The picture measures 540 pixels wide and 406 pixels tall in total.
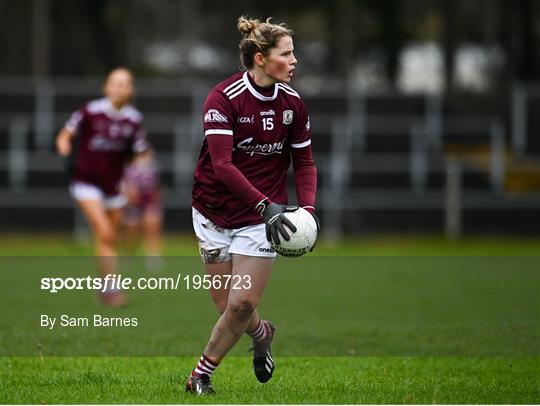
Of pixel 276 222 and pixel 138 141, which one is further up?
pixel 276 222

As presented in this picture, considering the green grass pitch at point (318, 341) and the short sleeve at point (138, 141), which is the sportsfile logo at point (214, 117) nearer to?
the green grass pitch at point (318, 341)

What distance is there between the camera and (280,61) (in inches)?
293

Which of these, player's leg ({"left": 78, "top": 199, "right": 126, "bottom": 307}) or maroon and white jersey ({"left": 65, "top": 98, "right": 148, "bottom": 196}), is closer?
player's leg ({"left": 78, "top": 199, "right": 126, "bottom": 307})

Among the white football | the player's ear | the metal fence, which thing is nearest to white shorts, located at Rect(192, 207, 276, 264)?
the white football

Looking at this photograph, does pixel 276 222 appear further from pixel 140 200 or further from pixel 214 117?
pixel 140 200

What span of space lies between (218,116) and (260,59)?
1.53 feet

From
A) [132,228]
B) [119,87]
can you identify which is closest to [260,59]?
[119,87]

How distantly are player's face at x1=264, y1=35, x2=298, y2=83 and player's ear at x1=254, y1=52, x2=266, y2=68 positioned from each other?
0.02m

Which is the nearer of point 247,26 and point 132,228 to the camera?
point 247,26

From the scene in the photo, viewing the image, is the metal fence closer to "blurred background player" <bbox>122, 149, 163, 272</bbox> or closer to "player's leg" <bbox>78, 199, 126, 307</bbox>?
"blurred background player" <bbox>122, 149, 163, 272</bbox>

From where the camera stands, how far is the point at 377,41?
2702 centimetres

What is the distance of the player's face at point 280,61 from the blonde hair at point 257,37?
0.03 metres

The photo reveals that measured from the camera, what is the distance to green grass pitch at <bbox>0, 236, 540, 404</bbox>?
25.2ft

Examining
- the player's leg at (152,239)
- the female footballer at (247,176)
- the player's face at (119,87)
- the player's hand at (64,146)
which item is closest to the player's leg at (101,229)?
the player's hand at (64,146)
